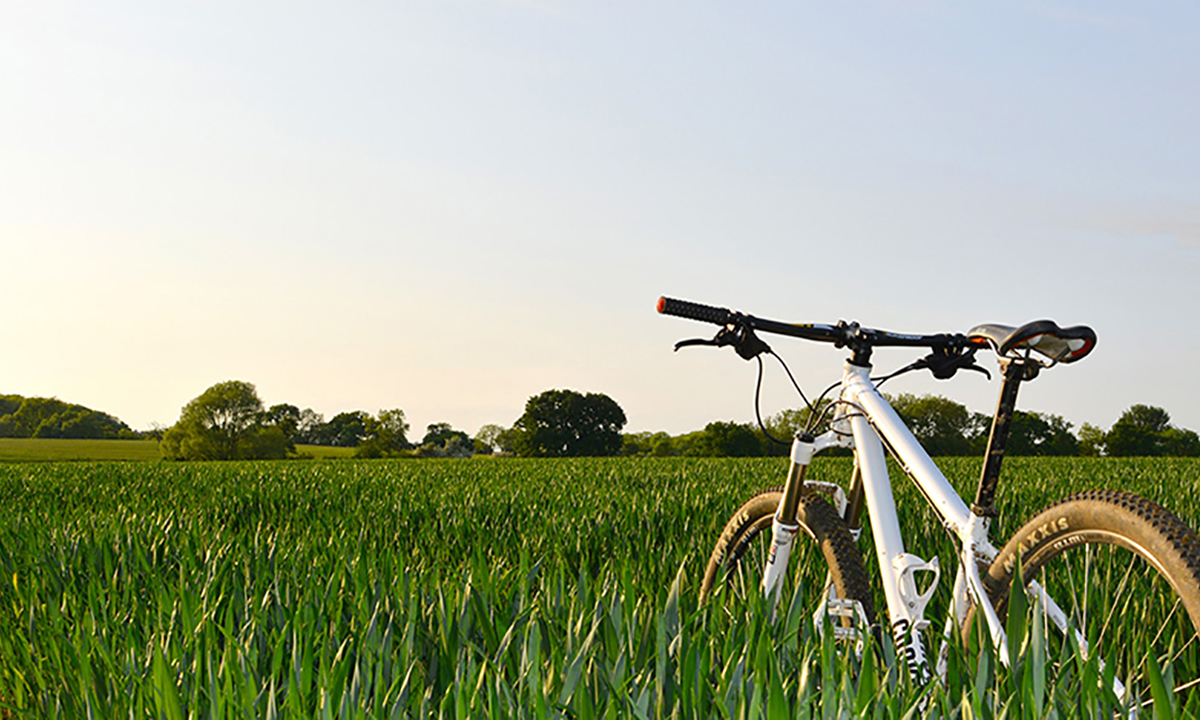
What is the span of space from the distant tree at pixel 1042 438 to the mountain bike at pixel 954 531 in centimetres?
4300

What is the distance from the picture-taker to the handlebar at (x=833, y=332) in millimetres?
2908

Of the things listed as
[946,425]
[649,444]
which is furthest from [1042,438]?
[649,444]

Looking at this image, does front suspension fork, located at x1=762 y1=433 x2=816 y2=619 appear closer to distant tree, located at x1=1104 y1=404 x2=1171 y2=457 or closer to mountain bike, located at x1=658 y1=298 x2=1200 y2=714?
mountain bike, located at x1=658 y1=298 x2=1200 y2=714

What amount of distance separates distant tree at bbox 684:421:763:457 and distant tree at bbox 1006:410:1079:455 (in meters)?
12.6

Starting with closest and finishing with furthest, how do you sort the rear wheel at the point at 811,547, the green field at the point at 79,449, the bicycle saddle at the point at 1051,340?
the bicycle saddle at the point at 1051,340
the rear wheel at the point at 811,547
the green field at the point at 79,449

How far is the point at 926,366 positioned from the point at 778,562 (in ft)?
3.03

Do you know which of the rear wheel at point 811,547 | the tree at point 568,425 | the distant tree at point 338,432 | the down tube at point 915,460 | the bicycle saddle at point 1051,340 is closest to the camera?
the bicycle saddle at point 1051,340

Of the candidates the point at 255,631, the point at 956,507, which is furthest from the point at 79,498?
the point at 956,507

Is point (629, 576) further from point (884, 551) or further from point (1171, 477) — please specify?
point (1171, 477)

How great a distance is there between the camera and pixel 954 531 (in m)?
2.54

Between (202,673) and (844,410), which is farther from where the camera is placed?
(844,410)

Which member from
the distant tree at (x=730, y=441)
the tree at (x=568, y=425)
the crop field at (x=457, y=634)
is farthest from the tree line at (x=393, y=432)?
the crop field at (x=457, y=634)

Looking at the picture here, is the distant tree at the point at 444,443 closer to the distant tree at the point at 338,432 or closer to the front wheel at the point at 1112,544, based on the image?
the distant tree at the point at 338,432

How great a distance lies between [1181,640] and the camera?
337 centimetres
